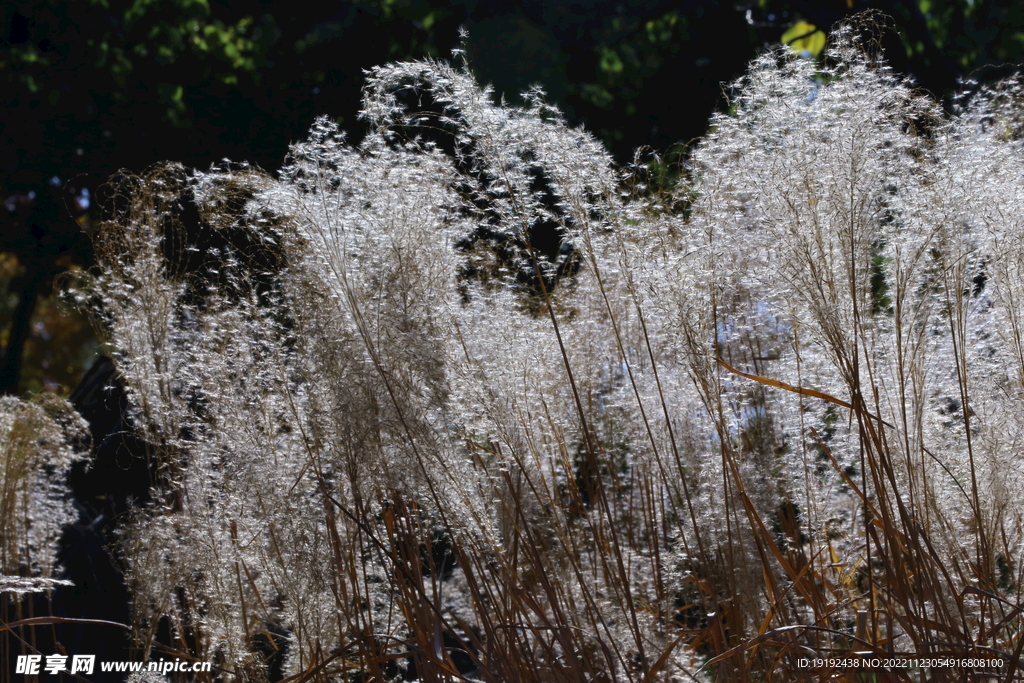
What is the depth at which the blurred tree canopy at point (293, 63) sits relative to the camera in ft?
16.4

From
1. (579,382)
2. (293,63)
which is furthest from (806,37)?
(579,382)

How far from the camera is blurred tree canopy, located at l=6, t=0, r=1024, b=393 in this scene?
501cm

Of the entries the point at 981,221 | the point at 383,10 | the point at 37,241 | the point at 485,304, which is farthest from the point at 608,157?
the point at 37,241

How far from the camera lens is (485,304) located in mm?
1958

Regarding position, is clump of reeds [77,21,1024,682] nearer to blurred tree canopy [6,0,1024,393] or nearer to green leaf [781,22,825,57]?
blurred tree canopy [6,0,1024,393]

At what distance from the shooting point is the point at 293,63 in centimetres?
534

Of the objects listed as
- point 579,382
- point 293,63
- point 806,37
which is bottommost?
point 579,382

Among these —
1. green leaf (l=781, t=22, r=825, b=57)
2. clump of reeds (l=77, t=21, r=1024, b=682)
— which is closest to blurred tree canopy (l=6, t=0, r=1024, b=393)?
green leaf (l=781, t=22, r=825, b=57)

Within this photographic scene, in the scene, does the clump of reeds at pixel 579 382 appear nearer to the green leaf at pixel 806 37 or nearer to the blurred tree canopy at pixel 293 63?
the blurred tree canopy at pixel 293 63

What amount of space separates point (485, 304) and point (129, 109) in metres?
4.38

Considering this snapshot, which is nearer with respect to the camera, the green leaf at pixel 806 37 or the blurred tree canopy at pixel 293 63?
the green leaf at pixel 806 37

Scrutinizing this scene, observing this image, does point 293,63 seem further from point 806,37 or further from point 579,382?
point 579,382

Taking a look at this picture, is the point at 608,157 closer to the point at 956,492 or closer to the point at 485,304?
the point at 485,304

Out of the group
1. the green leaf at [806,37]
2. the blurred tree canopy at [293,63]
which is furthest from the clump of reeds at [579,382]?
the green leaf at [806,37]
